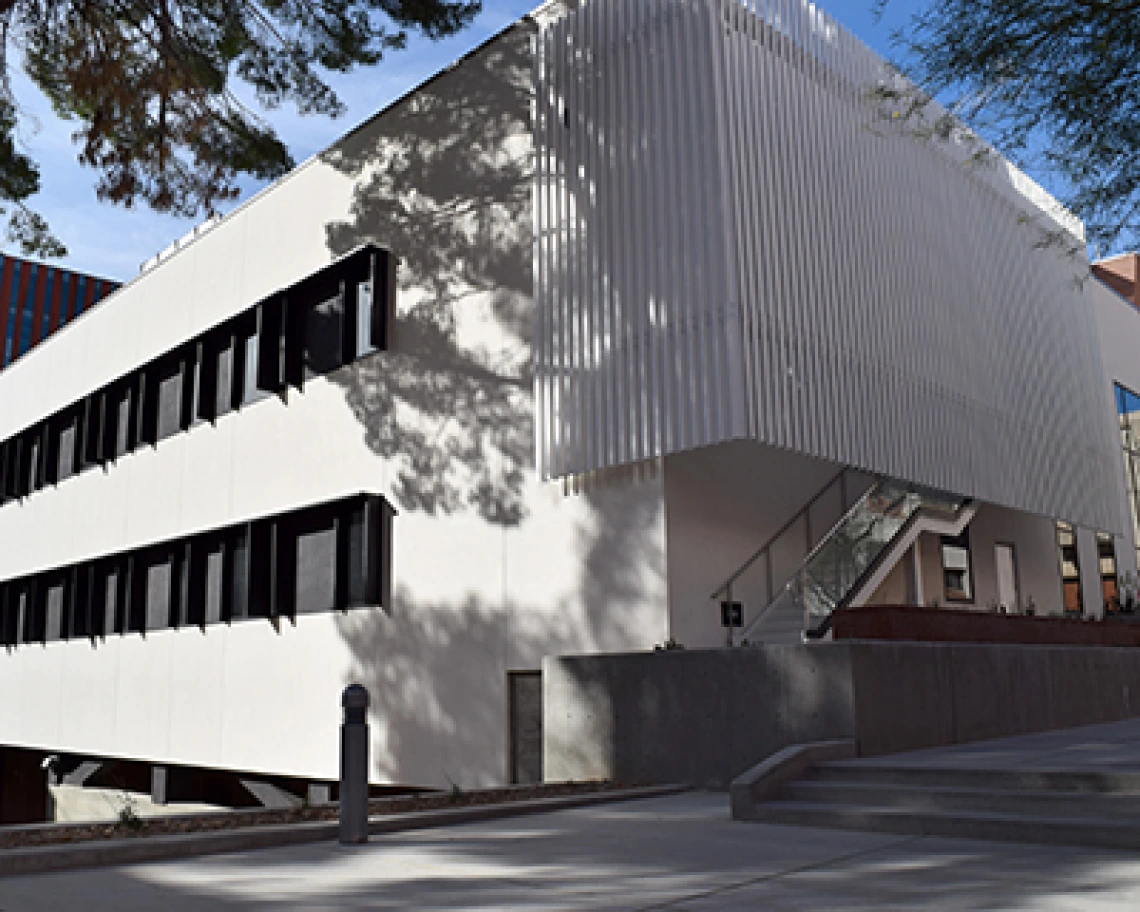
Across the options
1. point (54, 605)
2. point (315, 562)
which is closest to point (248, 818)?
point (315, 562)

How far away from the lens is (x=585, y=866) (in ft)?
21.3

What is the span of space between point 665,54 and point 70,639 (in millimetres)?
20507

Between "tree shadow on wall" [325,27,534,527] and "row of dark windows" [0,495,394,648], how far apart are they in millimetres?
1352

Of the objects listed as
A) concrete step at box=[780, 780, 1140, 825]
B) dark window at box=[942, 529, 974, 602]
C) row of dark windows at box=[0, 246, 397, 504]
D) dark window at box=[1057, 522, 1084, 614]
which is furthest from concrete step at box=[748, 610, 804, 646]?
dark window at box=[1057, 522, 1084, 614]

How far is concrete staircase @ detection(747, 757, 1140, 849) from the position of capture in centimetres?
669

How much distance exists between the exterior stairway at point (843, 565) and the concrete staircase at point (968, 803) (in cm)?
398

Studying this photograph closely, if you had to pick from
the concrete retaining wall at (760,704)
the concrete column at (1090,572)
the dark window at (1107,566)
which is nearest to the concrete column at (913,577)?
A: the concrete retaining wall at (760,704)

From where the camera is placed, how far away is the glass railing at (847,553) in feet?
41.8

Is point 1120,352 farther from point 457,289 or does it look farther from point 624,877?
point 624,877

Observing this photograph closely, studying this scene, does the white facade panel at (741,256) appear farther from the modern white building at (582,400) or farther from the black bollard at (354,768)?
the black bollard at (354,768)

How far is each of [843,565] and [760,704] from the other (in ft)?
11.6

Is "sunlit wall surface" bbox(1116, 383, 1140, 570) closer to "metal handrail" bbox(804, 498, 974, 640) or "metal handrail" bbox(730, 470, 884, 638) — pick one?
"metal handrail" bbox(804, 498, 974, 640)

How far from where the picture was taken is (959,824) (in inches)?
279

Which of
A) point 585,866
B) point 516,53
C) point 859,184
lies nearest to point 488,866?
point 585,866
